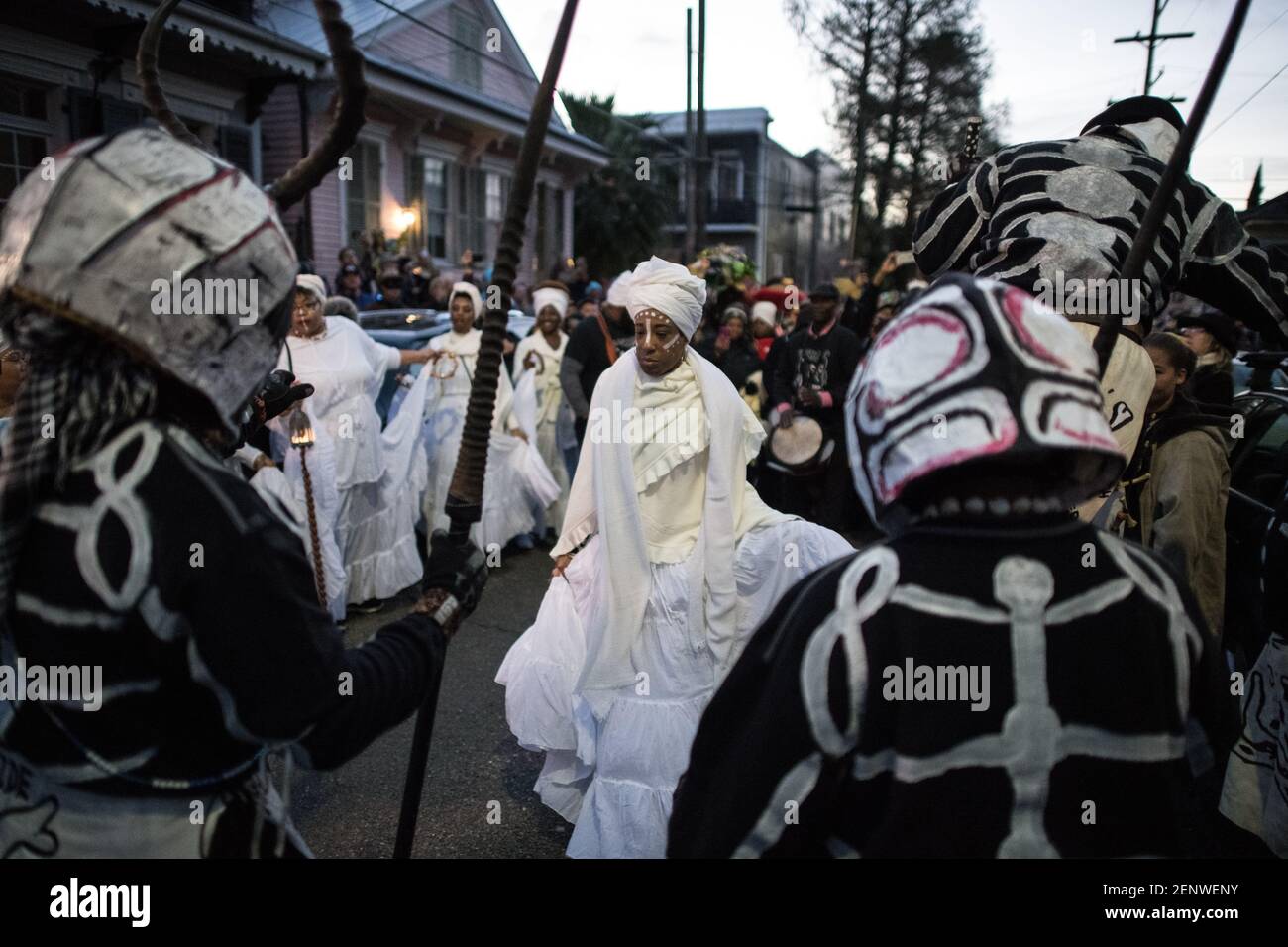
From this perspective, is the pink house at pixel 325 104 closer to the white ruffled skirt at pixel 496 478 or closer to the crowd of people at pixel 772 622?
the white ruffled skirt at pixel 496 478

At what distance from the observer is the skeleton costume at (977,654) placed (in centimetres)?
135

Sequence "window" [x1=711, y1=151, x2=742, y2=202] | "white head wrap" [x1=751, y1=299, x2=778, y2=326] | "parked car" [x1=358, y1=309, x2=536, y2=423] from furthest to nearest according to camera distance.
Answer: "window" [x1=711, y1=151, x2=742, y2=202] < "white head wrap" [x1=751, y1=299, x2=778, y2=326] < "parked car" [x1=358, y1=309, x2=536, y2=423]

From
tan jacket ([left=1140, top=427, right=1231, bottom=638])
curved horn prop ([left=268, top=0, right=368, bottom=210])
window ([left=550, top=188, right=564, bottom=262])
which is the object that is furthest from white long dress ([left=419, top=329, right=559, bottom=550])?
window ([left=550, top=188, right=564, bottom=262])

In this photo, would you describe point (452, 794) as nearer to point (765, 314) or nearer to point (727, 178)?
point (765, 314)

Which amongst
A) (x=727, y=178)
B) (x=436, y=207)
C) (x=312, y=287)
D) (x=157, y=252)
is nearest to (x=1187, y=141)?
(x=157, y=252)

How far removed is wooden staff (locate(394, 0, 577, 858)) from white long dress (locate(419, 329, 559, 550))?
573 cm

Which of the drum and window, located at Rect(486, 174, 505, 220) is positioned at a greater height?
window, located at Rect(486, 174, 505, 220)

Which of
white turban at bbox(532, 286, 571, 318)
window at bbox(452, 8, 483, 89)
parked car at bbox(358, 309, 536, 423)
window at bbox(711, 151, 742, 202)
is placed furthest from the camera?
window at bbox(711, 151, 742, 202)

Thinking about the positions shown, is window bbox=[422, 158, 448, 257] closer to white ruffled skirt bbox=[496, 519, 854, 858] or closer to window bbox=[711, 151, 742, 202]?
white ruffled skirt bbox=[496, 519, 854, 858]

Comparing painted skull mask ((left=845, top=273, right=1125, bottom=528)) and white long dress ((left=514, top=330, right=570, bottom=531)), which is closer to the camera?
painted skull mask ((left=845, top=273, right=1125, bottom=528))

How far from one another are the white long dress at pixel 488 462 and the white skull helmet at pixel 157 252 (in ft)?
20.2

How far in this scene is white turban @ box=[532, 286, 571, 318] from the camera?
30.6 feet

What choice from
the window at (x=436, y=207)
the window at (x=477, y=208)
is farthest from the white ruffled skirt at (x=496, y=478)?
the window at (x=477, y=208)
